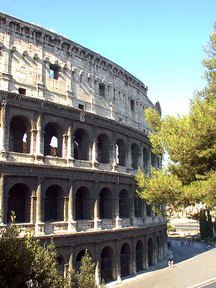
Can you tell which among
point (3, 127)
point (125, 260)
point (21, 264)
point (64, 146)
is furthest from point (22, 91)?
point (125, 260)

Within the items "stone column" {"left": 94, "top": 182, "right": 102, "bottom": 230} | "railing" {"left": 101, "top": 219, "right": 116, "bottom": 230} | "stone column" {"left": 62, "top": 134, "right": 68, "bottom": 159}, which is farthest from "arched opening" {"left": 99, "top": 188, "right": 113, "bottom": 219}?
"stone column" {"left": 62, "top": 134, "right": 68, "bottom": 159}

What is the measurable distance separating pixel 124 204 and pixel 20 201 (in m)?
9.77

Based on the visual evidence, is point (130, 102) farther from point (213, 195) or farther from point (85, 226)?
point (213, 195)

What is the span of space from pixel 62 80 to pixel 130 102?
854 cm

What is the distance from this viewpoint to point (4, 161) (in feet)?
63.3

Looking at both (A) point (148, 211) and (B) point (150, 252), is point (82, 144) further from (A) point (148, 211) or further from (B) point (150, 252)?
(B) point (150, 252)

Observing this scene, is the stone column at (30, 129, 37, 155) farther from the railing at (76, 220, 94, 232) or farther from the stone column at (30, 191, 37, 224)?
the railing at (76, 220, 94, 232)

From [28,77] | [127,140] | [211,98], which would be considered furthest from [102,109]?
[211,98]

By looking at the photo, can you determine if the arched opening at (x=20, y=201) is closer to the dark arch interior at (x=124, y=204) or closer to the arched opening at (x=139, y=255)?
the dark arch interior at (x=124, y=204)

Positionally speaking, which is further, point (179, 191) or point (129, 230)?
point (129, 230)

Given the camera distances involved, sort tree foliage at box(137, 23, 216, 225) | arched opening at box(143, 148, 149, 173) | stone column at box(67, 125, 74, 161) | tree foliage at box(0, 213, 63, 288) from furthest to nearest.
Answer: arched opening at box(143, 148, 149, 173) < stone column at box(67, 125, 74, 161) < tree foliage at box(137, 23, 216, 225) < tree foliage at box(0, 213, 63, 288)

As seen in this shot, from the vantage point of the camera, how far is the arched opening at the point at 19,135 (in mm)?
21708

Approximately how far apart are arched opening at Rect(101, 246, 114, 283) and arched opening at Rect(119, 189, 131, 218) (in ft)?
12.0

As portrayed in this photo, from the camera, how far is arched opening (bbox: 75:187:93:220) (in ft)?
78.5
